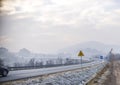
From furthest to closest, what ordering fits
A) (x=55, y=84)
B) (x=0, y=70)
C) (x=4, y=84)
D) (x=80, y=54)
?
1. (x=80, y=54)
2. (x=0, y=70)
3. (x=55, y=84)
4. (x=4, y=84)

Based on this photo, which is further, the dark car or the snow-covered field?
the dark car

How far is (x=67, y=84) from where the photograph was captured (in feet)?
86.8

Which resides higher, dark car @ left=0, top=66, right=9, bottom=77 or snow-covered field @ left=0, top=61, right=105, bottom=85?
dark car @ left=0, top=66, right=9, bottom=77

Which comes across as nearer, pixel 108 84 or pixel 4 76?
pixel 4 76

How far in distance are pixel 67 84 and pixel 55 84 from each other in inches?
43.1

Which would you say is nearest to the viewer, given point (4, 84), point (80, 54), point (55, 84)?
point (4, 84)

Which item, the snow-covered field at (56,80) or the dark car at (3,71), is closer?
the snow-covered field at (56,80)

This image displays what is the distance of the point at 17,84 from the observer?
79.9 ft

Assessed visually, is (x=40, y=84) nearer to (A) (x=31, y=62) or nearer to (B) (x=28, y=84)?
(B) (x=28, y=84)

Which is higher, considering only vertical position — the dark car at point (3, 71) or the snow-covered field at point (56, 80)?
the dark car at point (3, 71)

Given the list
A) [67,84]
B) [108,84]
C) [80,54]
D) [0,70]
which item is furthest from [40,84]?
[80,54]

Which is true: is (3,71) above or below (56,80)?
above

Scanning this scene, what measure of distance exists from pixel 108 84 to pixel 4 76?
32.6 ft

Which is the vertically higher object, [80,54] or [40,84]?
[80,54]
